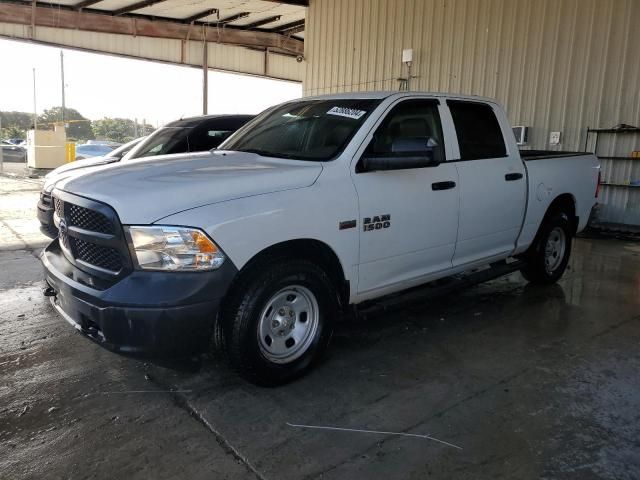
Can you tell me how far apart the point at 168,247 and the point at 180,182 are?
0.44 m

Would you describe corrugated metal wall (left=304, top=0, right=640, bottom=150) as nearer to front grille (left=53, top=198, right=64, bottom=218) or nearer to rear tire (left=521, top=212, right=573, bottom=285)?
rear tire (left=521, top=212, right=573, bottom=285)

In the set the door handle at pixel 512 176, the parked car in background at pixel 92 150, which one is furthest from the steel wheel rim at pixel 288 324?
the parked car in background at pixel 92 150

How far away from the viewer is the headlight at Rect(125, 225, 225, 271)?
115 inches

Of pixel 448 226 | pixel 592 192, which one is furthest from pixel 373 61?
pixel 448 226

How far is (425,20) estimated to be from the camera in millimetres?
12008

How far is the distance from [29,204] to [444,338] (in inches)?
428

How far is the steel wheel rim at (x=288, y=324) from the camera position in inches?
133

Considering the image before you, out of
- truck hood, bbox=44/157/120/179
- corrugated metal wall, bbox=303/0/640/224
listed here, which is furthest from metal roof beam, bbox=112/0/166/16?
truck hood, bbox=44/157/120/179

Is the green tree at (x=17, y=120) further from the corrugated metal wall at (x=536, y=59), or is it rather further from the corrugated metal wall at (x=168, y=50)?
the corrugated metal wall at (x=536, y=59)

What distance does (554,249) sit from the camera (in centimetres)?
600

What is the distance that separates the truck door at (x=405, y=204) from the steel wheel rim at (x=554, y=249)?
6.30 ft

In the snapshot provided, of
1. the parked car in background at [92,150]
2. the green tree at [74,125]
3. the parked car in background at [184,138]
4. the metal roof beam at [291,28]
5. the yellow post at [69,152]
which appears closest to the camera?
the parked car in background at [184,138]

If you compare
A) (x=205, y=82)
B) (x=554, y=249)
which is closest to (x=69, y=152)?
(x=205, y=82)

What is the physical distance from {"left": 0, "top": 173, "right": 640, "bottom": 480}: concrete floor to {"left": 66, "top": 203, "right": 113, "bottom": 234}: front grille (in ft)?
2.60
